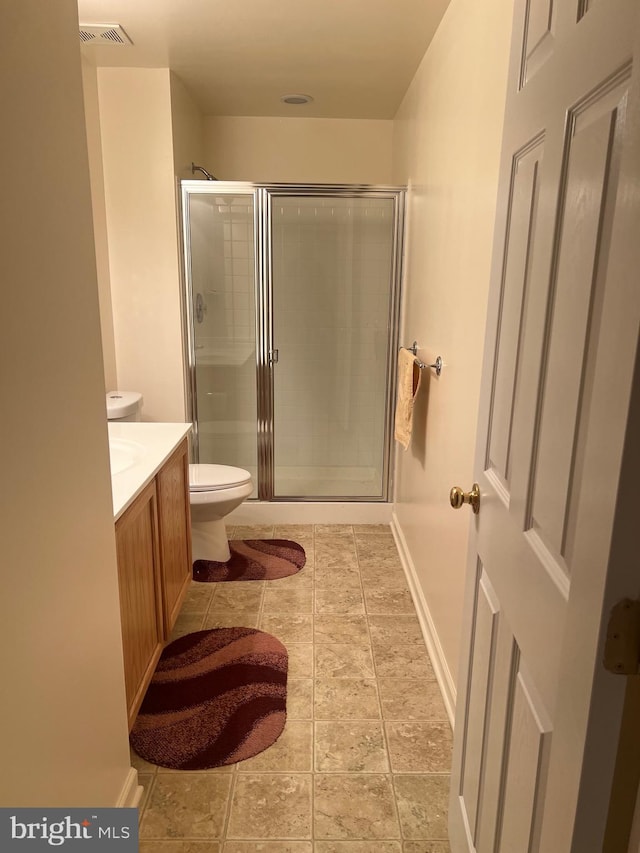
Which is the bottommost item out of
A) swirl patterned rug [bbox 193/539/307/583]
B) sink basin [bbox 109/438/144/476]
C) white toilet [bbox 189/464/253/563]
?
swirl patterned rug [bbox 193/539/307/583]

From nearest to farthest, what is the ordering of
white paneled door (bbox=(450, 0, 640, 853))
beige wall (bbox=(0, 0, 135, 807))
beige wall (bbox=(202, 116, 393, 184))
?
1. white paneled door (bbox=(450, 0, 640, 853))
2. beige wall (bbox=(0, 0, 135, 807))
3. beige wall (bbox=(202, 116, 393, 184))

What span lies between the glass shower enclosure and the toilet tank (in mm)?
493

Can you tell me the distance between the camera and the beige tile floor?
161 cm

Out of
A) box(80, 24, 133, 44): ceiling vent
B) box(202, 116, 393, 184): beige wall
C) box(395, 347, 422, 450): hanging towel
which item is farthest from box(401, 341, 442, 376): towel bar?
box(80, 24, 133, 44): ceiling vent

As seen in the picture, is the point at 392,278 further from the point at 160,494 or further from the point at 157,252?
the point at 160,494

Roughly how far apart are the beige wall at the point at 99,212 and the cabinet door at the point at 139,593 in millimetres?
1160

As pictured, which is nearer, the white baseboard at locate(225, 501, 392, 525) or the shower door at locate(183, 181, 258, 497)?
the shower door at locate(183, 181, 258, 497)

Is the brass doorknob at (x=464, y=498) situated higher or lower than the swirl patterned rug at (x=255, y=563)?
higher

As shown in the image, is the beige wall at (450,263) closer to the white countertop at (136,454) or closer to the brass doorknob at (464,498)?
the brass doorknob at (464,498)

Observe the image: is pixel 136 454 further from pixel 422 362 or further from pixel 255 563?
pixel 422 362

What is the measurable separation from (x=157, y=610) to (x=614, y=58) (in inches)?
81.4

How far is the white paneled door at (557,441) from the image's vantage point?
0.67m

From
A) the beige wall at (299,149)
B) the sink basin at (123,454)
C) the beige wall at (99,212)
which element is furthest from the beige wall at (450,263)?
the beige wall at (99,212)

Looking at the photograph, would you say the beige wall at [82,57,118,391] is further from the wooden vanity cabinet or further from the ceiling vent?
the wooden vanity cabinet
